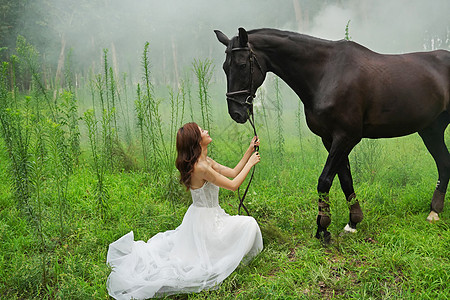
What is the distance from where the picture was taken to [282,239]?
342 centimetres

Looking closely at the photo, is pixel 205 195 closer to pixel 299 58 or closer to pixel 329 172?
pixel 329 172

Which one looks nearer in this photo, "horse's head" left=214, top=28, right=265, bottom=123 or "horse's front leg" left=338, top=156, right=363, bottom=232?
"horse's head" left=214, top=28, right=265, bottom=123

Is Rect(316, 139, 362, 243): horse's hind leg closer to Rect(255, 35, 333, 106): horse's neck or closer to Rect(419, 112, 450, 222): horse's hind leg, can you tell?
Rect(255, 35, 333, 106): horse's neck

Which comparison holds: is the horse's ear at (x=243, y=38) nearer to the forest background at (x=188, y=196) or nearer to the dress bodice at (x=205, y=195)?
the dress bodice at (x=205, y=195)

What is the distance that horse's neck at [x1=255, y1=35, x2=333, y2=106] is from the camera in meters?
3.17

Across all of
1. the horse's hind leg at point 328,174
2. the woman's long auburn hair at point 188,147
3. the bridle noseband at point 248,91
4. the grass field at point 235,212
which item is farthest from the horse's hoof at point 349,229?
the woman's long auburn hair at point 188,147

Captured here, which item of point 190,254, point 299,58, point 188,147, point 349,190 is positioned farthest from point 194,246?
point 299,58

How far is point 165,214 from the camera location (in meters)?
4.07

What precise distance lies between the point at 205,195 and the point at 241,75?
3.49 ft

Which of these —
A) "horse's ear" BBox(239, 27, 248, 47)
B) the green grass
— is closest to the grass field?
the green grass

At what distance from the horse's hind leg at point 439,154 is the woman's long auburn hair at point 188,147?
251cm

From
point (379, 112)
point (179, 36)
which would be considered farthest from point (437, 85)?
point (179, 36)

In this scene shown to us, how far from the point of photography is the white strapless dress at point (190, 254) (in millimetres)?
2637

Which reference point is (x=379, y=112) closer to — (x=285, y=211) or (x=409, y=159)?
(x=285, y=211)
